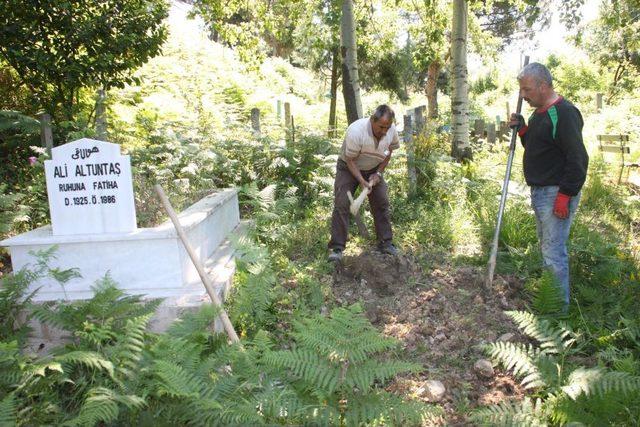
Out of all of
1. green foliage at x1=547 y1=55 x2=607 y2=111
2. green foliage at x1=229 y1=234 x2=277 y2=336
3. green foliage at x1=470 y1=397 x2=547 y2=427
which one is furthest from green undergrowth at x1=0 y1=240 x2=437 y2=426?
green foliage at x1=547 y1=55 x2=607 y2=111

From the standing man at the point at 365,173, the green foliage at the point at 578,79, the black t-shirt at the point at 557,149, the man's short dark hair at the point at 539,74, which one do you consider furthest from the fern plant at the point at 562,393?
the green foliage at the point at 578,79

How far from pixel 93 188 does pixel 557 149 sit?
13.0 feet

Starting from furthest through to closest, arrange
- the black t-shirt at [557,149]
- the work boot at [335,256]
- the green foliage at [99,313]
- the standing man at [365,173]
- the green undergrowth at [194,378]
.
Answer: the work boot at [335,256] → the standing man at [365,173] → the black t-shirt at [557,149] → the green foliage at [99,313] → the green undergrowth at [194,378]

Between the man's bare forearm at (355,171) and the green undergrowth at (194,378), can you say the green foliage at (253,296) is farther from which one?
the man's bare forearm at (355,171)

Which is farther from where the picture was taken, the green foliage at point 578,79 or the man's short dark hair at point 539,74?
the green foliage at point 578,79

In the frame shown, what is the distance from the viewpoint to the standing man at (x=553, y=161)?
155 inches

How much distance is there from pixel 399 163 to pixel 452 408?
4847 mm

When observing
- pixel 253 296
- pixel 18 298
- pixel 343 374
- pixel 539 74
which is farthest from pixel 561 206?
pixel 18 298

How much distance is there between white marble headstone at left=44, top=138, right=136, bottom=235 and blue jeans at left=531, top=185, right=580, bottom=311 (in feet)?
11.6

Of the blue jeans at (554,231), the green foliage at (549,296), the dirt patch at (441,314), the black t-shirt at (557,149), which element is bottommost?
the dirt patch at (441,314)

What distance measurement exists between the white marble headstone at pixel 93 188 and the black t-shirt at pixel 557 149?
3.47m

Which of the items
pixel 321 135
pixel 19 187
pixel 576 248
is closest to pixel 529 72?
pixel 576 248

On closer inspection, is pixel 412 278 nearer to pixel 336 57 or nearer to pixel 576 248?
pixel 576 248

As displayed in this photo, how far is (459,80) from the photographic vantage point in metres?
8.02
